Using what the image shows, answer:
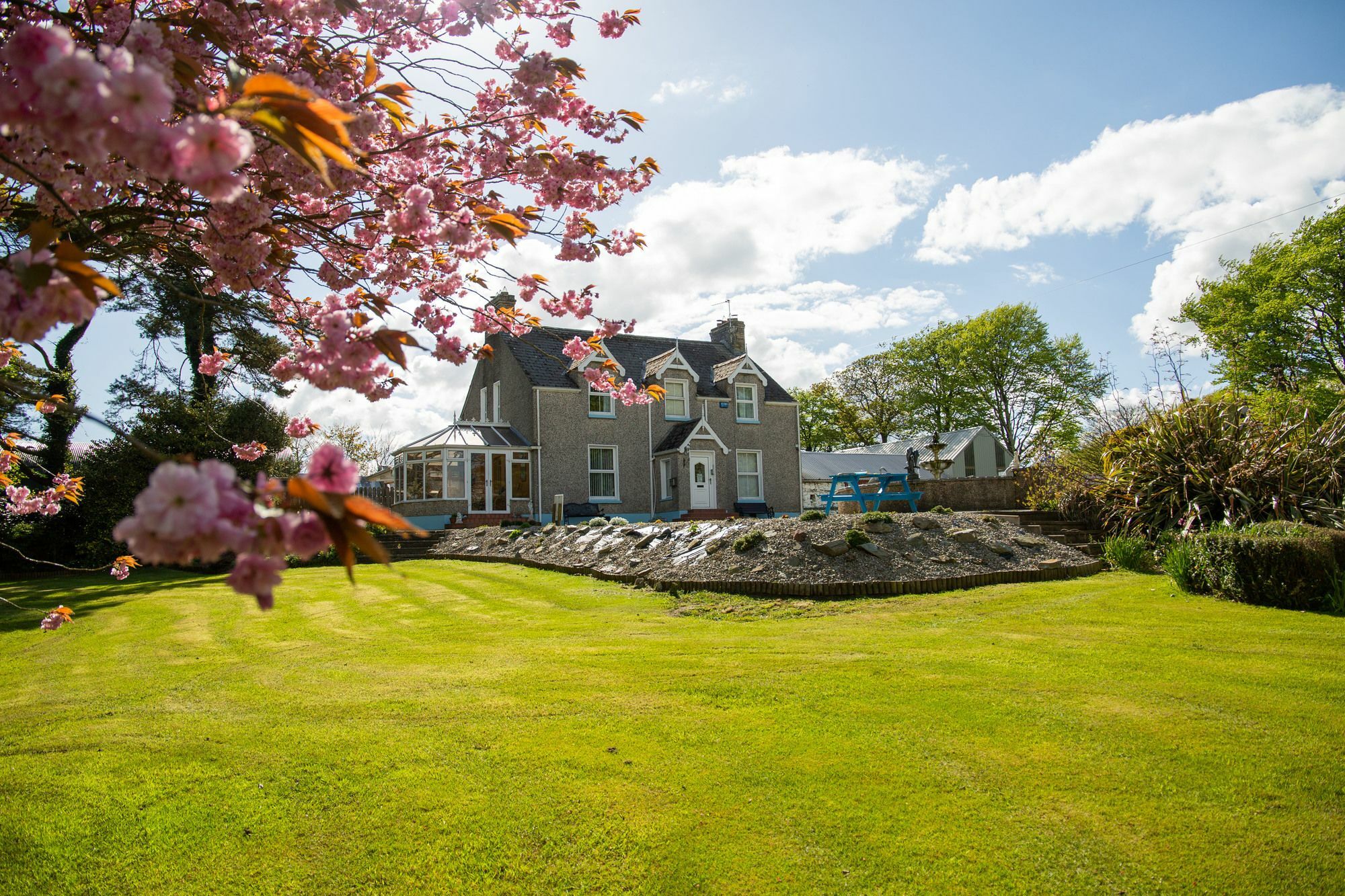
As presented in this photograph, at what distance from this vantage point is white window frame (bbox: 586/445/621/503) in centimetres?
2502

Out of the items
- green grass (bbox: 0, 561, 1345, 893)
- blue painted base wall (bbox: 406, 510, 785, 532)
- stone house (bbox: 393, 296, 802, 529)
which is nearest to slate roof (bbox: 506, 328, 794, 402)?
stone house (bbox: 393, 296, 802, 529)

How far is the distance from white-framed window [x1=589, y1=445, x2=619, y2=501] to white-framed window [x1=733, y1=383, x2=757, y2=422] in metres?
5.06

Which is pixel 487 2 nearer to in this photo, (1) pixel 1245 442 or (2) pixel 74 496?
(2) pixel 74 496

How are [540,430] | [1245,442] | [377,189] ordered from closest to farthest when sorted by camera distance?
[377,189] < [1245,442] < [540,430]

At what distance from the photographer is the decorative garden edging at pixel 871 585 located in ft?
29.4

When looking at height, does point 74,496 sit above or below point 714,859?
above

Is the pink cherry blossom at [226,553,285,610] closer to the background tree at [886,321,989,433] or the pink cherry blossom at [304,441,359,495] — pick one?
the pink cherry blossom at [304,441,359,495]

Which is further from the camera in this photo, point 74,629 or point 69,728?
point 74,629

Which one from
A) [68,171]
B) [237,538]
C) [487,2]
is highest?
[487,2]

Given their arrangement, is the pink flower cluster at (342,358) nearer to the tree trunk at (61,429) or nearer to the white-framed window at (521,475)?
the tree trunk at (61,429)

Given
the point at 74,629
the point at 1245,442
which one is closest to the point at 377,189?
the point at 74,629

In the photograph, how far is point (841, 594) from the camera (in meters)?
8.91

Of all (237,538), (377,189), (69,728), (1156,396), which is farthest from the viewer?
(1156,396)

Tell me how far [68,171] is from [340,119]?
1.69m
